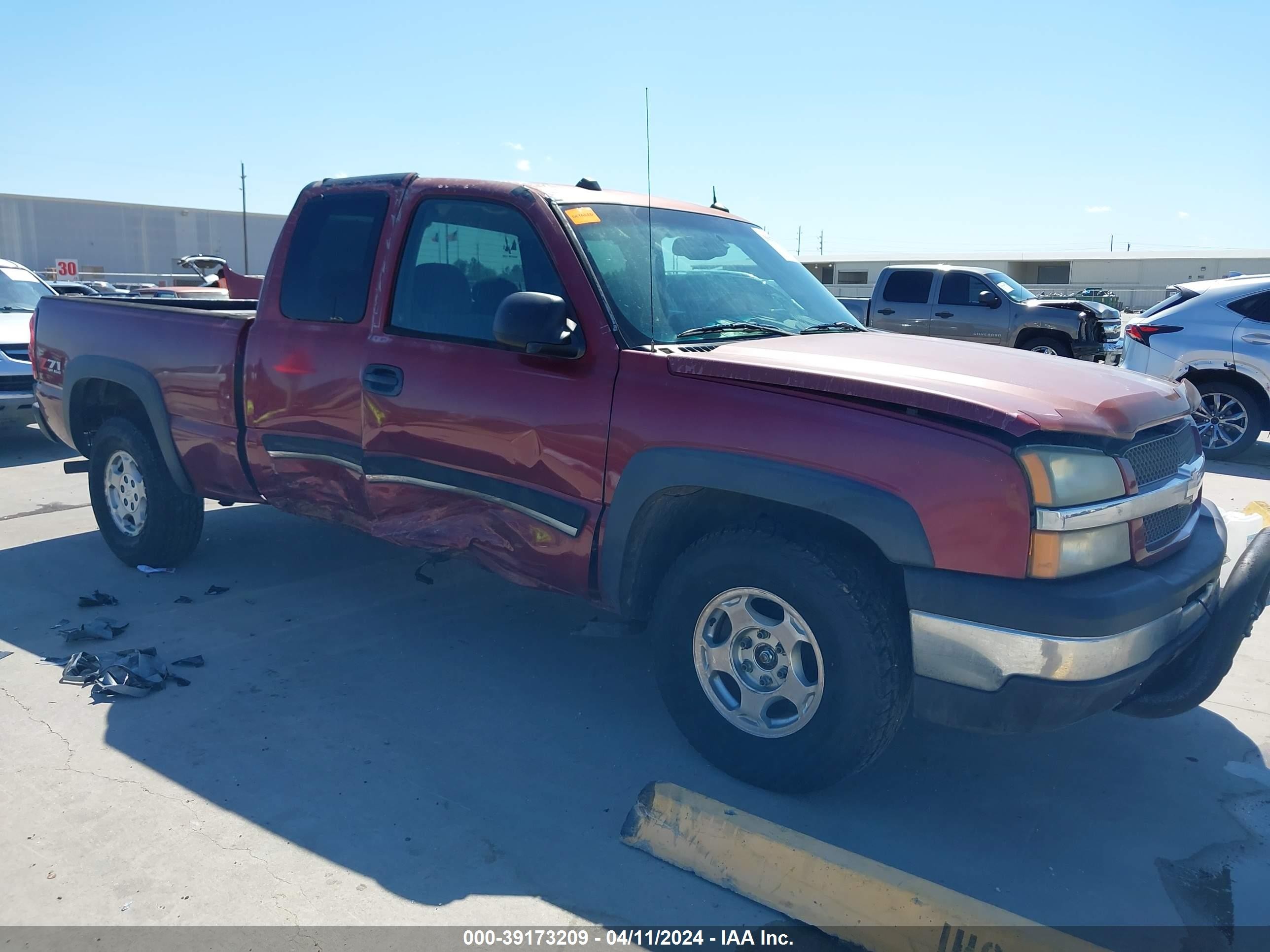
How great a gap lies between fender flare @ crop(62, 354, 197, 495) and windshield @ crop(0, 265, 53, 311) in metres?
6.11

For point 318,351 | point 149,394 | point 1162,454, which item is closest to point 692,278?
point 318,351

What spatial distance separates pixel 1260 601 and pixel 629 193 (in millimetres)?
2947

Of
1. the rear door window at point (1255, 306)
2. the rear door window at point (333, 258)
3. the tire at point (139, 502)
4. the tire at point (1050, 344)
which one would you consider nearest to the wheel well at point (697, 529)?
the rear door window at point (333, 258)

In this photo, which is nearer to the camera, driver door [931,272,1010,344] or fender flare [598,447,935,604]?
fender flare [598,447,935,604]

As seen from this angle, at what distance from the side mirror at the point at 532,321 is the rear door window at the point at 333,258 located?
1.11 m

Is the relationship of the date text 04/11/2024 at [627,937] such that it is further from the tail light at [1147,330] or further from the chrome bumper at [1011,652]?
the tail light at [1147,330]

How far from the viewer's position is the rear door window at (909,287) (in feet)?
49.4

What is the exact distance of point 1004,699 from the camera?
2.78 metres

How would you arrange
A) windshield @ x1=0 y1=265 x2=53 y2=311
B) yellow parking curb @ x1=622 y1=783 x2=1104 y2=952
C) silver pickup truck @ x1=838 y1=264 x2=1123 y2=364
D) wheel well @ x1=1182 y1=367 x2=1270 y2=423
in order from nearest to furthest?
yellow parking curb @ x1=622 y1=783 x2=1104 y2=952 → wheel well @ x1=1182 y1=367 x2=1270 y2=423 → windshield @ x1=0 y1=265 x2=53 y2=311 → silver pickup truck @ x1=838 y1=264 x2=1123 y2=364

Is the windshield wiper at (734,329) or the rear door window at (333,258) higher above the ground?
the rear door window at (333,258)

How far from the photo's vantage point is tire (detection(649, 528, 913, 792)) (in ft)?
9.77

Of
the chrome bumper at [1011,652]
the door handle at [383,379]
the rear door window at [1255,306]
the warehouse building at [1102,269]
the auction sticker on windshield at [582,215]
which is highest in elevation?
the warehouse building at [1102,269]

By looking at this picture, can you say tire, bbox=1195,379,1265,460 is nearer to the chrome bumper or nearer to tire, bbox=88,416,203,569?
the chrome bumper

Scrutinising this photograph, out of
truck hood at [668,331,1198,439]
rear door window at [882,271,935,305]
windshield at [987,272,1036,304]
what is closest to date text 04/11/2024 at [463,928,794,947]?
truck hood at [668,331,1198,439]
